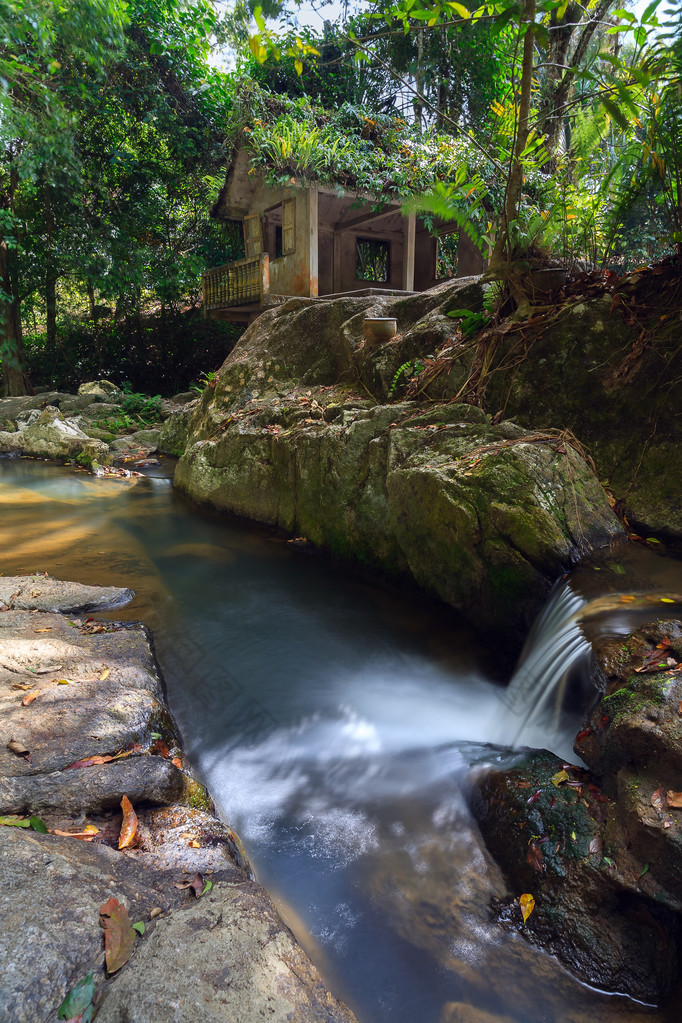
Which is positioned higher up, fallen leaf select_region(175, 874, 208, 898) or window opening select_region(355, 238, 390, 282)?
window opening select_region(355, 238, 390, 282)

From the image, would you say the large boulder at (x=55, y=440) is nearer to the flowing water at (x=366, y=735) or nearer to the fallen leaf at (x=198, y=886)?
the flowing water at (x=366, y=735)

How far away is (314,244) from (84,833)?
12.8 metres

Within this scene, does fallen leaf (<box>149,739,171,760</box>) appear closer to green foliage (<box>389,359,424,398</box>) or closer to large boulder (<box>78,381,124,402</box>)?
green foliage (<box>389,359,424,398</box>)

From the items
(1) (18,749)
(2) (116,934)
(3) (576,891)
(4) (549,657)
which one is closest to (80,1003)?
(2) (116,934)

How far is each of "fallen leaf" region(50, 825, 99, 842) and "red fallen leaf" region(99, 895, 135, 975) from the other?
513 mm

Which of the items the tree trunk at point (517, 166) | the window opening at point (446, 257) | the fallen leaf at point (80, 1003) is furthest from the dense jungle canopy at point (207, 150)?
the fallen leaf at point (80, 1003)

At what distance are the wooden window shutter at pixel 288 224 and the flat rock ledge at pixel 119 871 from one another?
11.9 meters

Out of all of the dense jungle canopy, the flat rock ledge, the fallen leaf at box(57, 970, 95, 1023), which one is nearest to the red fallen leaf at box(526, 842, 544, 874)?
the flat rock ledge

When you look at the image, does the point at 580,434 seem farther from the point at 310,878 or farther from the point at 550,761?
the point at 310,878

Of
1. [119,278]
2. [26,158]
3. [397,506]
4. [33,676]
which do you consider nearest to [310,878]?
[33,676]

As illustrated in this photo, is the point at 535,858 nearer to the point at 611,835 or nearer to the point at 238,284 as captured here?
the point at 611,835

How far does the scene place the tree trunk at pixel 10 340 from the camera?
1680 cm

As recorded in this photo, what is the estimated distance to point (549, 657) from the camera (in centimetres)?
367

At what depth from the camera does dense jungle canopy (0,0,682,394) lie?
6.19 metres
